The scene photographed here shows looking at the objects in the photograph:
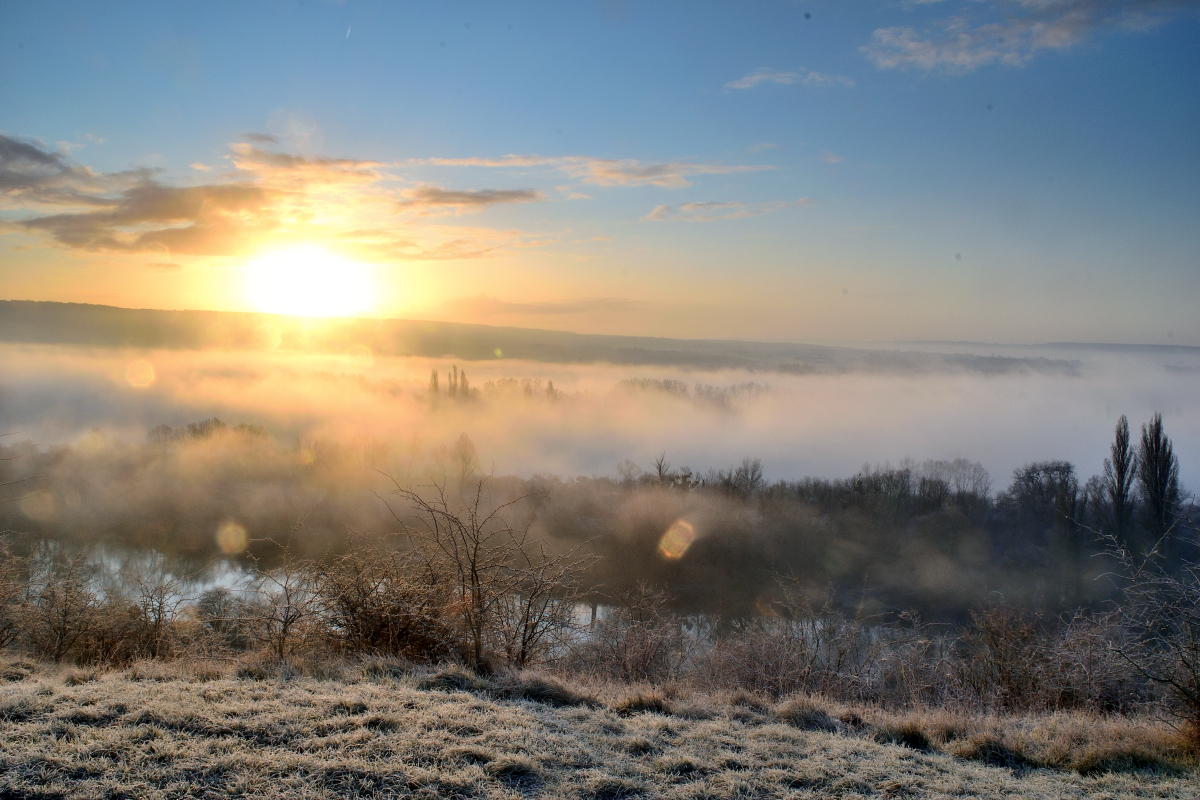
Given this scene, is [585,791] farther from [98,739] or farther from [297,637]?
[297,637]

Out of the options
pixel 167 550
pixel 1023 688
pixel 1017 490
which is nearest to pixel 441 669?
pixel 1023 688

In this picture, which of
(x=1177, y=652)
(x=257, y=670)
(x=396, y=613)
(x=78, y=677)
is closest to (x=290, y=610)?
(x=396, y=613)

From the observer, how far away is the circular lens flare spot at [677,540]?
62219mm

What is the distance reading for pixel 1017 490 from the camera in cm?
7019

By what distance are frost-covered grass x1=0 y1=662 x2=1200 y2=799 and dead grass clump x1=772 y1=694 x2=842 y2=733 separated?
0.02 metres

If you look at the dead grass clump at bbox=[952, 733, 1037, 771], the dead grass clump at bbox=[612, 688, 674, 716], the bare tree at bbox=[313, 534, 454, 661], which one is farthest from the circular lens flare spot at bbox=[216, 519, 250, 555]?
the dead grass clump at bbox=[952, 733, 1037, 771]

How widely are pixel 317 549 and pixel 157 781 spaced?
61355mm

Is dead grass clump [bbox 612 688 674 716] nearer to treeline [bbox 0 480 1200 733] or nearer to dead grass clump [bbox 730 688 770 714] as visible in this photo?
treeline [bbox 0 480 1200 733]

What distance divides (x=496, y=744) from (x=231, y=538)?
236 feet

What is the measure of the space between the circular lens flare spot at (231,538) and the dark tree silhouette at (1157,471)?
77.8m

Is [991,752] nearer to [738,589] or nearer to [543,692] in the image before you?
[543,692]

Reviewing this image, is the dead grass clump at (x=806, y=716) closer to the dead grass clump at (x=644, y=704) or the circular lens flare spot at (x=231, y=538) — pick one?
the dead grass clump at (x=644, y=704)

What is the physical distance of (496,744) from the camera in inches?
211

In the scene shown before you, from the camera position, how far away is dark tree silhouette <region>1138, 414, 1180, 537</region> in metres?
51.2
